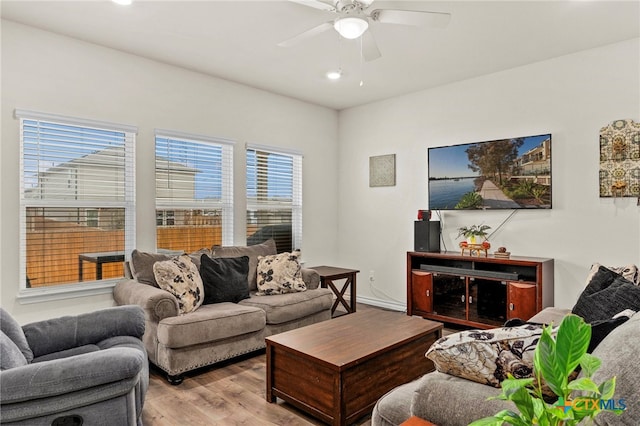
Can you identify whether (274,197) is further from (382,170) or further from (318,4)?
(318,4)

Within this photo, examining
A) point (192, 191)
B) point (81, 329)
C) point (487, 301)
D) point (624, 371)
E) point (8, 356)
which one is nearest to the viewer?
point (624, 371)

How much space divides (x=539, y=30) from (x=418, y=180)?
209cm

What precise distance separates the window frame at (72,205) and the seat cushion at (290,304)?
1297 millimetres

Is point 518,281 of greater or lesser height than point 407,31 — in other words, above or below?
below

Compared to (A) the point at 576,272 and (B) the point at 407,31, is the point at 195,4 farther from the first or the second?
(A) the point at 576,272

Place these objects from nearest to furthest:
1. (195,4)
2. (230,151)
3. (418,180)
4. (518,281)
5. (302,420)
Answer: (302,420) < (195,4) < (518,281) < (230,151) < (418,180)

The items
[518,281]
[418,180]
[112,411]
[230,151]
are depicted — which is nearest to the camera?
[112,411]

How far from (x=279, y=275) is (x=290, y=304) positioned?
0.43 m

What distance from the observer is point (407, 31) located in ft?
10.5

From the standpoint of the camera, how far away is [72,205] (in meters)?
3.36

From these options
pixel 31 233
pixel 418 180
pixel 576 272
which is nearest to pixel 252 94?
pixel 418 180

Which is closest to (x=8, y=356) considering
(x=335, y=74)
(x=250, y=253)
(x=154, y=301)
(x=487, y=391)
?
(x=154, y=301)

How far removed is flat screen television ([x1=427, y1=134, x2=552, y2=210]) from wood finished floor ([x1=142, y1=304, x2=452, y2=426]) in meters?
2.84

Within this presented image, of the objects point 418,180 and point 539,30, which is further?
point 418,180
